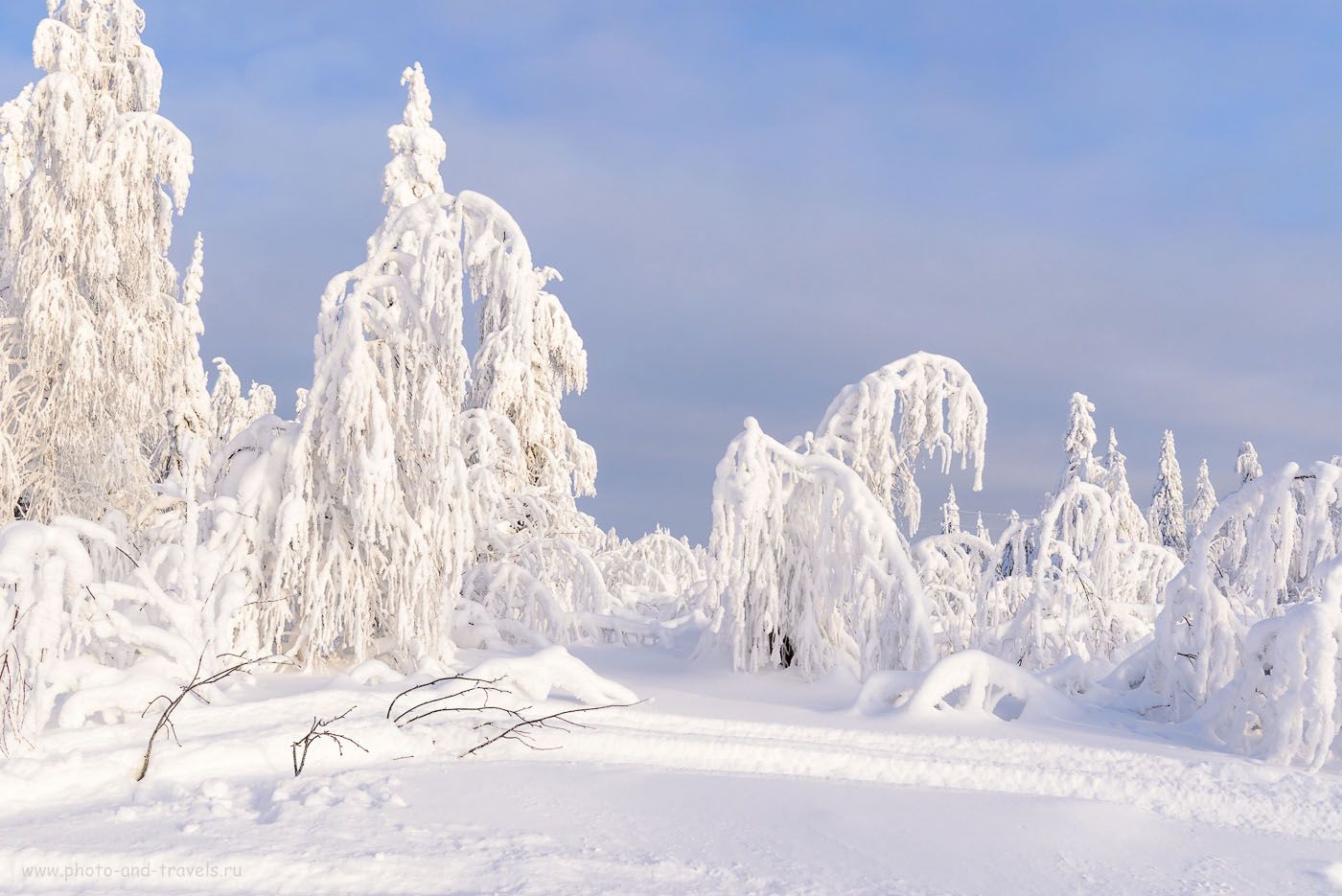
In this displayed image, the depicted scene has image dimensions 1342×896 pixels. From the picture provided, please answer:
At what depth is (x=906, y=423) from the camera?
1031 centimetres

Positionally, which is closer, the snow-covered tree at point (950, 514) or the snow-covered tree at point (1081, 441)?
the snow-covered tree at point (1081, 441)

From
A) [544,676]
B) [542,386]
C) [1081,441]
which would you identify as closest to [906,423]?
[544,676]

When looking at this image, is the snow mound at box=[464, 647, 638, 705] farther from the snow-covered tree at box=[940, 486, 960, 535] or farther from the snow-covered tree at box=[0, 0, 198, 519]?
the snow-covered tree at box=[940, 486, 960, 535]

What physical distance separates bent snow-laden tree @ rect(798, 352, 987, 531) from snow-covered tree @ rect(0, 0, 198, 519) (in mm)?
8652

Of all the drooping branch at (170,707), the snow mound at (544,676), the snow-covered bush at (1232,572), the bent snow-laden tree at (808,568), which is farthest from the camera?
the bent snow-laden tree at (808,568)

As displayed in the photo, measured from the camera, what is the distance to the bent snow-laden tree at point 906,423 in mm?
10156

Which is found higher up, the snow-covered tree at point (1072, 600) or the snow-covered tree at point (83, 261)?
the snow-covered tree at point (83, 261)

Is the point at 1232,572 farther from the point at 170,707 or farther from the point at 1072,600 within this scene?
the point at 170,707

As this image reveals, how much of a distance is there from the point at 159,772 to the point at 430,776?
1.33m

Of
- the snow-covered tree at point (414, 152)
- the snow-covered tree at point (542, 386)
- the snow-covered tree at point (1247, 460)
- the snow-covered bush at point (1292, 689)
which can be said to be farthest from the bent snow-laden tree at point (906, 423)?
the snow-covered tree at point (1247, 460)

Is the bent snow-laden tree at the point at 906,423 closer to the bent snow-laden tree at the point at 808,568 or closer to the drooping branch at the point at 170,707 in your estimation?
the bent snow-laden tree at the point at 808,568

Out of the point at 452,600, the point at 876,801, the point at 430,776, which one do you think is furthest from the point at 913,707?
the point at 452,600

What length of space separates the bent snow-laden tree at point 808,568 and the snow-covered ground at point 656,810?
198 cm

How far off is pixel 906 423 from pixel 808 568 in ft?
6.61
